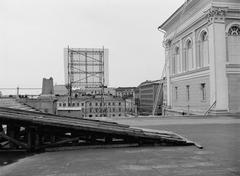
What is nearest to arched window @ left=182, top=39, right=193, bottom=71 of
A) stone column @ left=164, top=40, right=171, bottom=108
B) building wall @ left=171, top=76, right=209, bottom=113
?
building wall @ left=171, top=76, right=209, bottom=113

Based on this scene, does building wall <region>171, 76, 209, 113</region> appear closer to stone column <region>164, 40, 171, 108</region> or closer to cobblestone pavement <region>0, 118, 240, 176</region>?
stone column <region>164, 40, 171, 108</region>

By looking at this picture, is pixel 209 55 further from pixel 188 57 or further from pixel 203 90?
pixel 188 57

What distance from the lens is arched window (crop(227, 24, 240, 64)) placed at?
79.4 ft

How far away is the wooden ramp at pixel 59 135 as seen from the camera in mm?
8367

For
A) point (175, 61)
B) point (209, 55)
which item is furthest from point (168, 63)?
point (209, 55)

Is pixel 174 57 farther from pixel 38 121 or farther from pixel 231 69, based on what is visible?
pixel 38 121

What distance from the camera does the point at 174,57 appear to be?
34969 millimetres

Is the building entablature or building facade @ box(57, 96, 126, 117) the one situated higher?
the building entablature

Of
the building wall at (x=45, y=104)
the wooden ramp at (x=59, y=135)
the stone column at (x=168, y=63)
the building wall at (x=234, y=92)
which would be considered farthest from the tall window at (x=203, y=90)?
A: the wooden ramp at (x=59, y=135)

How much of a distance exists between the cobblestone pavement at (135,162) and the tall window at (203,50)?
18.4m

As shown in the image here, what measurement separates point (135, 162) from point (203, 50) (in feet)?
72.0

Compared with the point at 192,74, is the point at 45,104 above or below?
below

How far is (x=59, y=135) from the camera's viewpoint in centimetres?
923

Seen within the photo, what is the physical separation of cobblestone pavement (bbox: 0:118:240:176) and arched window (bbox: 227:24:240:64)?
17313 mm
